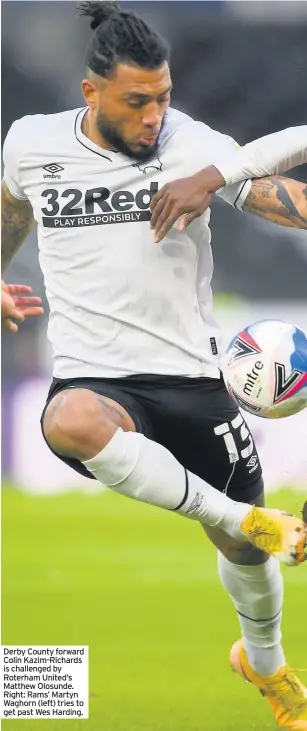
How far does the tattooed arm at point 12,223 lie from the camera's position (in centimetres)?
259

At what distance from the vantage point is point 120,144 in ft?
7.92

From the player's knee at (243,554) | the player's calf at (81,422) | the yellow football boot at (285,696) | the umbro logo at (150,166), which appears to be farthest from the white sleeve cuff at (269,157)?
the yellow football boot at (285,696)

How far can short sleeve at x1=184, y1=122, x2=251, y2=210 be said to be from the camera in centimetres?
239

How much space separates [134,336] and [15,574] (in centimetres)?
79

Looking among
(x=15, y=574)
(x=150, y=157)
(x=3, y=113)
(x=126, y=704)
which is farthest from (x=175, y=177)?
(x=126, y=704)

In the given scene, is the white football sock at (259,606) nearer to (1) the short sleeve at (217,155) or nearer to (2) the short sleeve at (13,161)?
(1) the short sleeve at (217,155)

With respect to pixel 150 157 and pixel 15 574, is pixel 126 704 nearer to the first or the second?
pixel 15 574

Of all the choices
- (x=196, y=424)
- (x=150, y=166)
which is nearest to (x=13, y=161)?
(x=150, y=166)

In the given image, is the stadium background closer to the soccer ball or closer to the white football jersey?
the white football jersey

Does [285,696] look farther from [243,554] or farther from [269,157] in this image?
[269,157]

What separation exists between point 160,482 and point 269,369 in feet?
1.14

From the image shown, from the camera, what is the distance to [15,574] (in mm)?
2764

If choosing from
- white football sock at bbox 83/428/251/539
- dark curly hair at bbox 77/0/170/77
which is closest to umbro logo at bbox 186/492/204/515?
white football sock at bbox 83/428/251/539

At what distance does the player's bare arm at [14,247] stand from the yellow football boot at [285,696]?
1053mm
